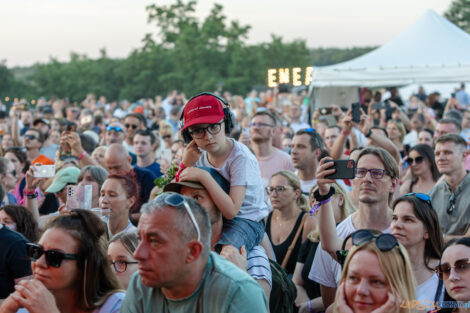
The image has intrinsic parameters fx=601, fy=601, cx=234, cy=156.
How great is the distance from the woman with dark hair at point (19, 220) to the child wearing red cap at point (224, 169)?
2.08m

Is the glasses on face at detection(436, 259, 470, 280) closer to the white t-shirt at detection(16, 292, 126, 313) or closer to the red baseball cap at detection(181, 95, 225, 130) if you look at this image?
the red baseball cap at detection(181, 95, 225, 130)

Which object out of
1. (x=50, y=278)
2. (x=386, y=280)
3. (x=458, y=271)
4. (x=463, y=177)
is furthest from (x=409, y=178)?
(x=50, y=278)

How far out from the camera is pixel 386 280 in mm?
2848

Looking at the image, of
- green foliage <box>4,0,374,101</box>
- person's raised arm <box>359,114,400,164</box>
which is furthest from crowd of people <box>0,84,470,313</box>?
green foliage <box>4,0,374,101</box>

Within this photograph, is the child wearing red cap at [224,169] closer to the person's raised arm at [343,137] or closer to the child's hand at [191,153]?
the child's hand at [191,153]

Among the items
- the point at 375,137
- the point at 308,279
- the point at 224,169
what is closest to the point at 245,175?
the point at 224,169

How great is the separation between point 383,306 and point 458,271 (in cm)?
90

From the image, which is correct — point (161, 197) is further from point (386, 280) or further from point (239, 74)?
point (239, 74)

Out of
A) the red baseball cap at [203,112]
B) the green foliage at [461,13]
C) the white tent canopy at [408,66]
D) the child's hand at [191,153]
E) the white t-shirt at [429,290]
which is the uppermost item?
the green foliage at [461,13]

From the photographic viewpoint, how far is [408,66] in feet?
50.6

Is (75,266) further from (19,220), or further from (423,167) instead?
(423,167)

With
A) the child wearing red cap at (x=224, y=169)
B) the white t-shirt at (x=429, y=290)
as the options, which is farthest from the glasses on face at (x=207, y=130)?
the white t-shirt at (x=429, y=290)

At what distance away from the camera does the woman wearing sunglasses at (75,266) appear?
318 cm

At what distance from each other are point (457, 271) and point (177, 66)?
3271 centimetres
